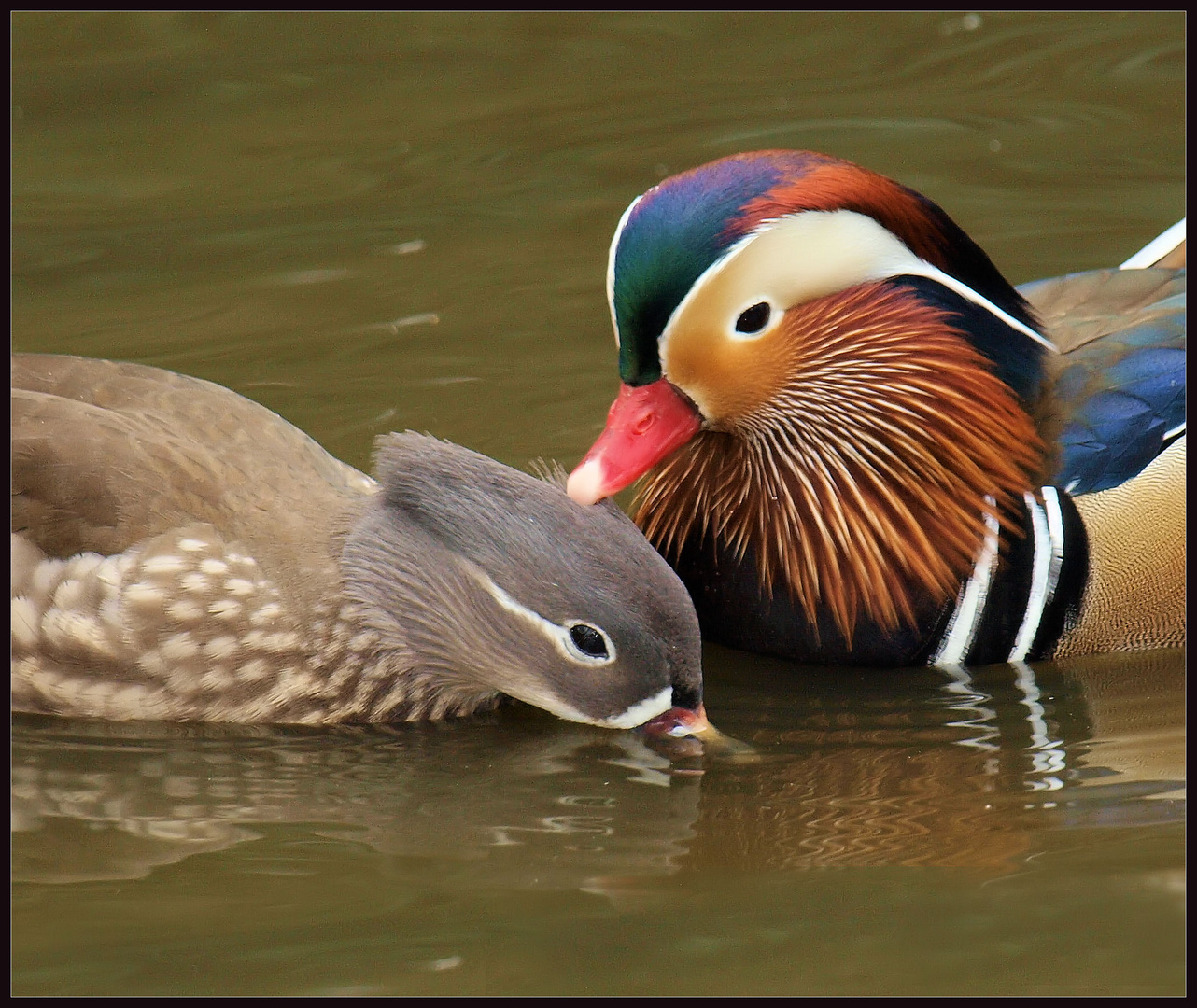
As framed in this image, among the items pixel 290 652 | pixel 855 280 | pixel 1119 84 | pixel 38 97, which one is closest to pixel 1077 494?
pixel 855 280

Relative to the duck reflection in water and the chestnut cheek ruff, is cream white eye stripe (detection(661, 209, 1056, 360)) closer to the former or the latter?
the chestnut cheek ruff

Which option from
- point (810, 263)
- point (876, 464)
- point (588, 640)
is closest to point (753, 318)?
point (810, 263)

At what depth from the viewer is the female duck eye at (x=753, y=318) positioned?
12.9 feet

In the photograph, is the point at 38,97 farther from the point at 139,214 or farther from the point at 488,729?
the point at 488,729

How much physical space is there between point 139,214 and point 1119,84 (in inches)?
148

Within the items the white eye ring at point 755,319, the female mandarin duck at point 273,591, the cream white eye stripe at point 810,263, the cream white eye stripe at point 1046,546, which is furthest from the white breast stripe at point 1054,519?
the female mandarin duck at point 273,591

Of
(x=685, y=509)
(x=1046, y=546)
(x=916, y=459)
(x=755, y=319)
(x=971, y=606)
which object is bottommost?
(x=971, y=606)

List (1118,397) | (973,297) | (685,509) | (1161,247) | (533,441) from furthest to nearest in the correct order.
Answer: (533,441)
(1161,247)
(685,509)
(1118,397)
(973,297)

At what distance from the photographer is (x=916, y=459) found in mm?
4242

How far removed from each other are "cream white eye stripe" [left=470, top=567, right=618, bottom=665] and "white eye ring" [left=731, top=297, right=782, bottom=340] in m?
0.75

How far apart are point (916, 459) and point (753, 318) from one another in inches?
22.7

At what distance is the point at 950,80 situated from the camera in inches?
282

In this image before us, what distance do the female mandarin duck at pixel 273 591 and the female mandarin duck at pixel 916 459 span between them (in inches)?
15.7

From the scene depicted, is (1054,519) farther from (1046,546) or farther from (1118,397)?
(1118,397)
